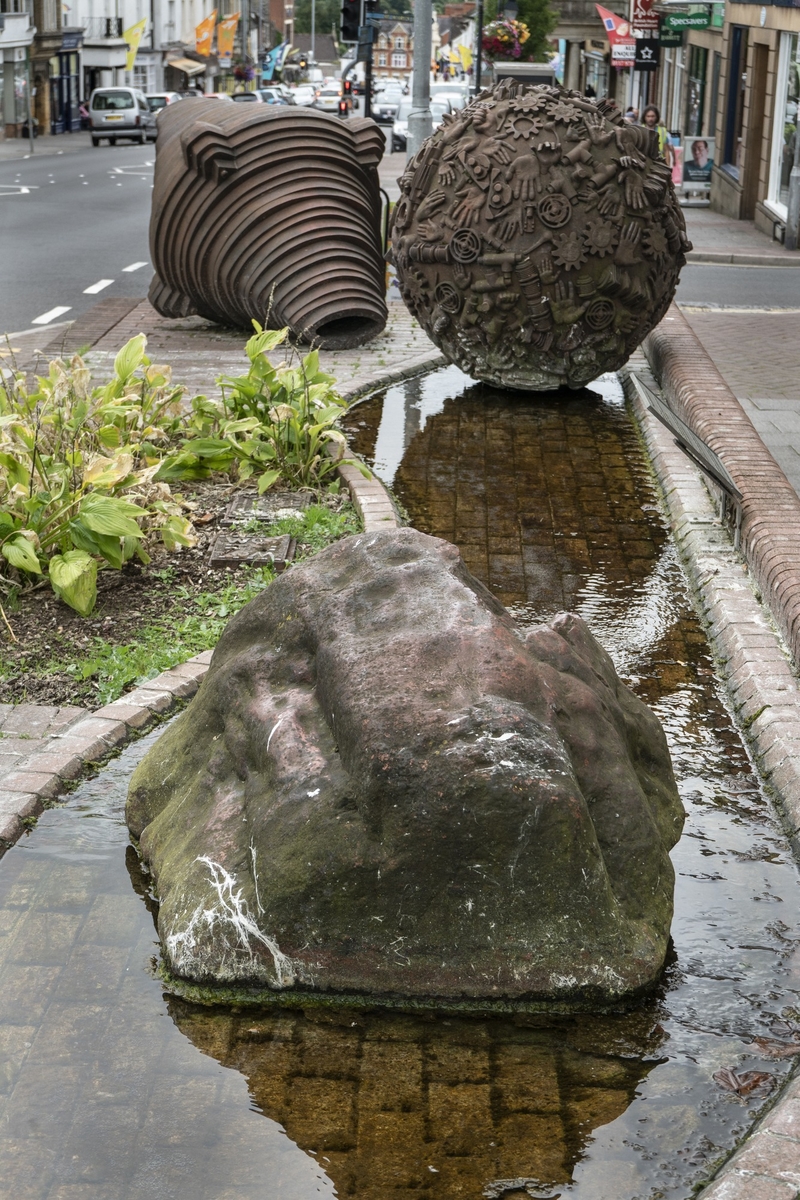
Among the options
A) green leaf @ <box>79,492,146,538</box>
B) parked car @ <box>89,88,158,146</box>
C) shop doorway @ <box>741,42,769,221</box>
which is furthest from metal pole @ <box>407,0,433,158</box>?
parked car @ <box>89,88,158,146</box>

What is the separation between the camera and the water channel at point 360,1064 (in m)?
3.22

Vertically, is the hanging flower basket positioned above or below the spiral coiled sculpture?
above

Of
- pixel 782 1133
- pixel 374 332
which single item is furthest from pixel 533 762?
pixel 374 332

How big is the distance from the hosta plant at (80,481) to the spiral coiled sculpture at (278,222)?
162 inches

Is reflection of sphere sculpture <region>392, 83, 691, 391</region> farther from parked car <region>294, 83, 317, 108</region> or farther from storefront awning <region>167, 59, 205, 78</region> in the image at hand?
storefront awning <region>167, 59, 205, 78</region>

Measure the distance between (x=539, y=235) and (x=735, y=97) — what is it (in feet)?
67.8

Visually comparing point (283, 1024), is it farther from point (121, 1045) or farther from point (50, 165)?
point (50, 165)

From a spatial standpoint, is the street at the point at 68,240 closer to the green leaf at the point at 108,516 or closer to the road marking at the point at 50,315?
the road marking at the point at 50,315

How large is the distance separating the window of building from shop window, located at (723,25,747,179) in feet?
8.93

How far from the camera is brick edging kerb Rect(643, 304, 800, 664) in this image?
6270 millimetres

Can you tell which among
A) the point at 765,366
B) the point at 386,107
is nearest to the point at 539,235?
the point at 765,366

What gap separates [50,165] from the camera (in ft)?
134

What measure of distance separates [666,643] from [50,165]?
38.4m

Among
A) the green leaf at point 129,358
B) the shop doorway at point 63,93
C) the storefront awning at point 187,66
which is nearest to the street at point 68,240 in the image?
the green leaf at point 129,358
